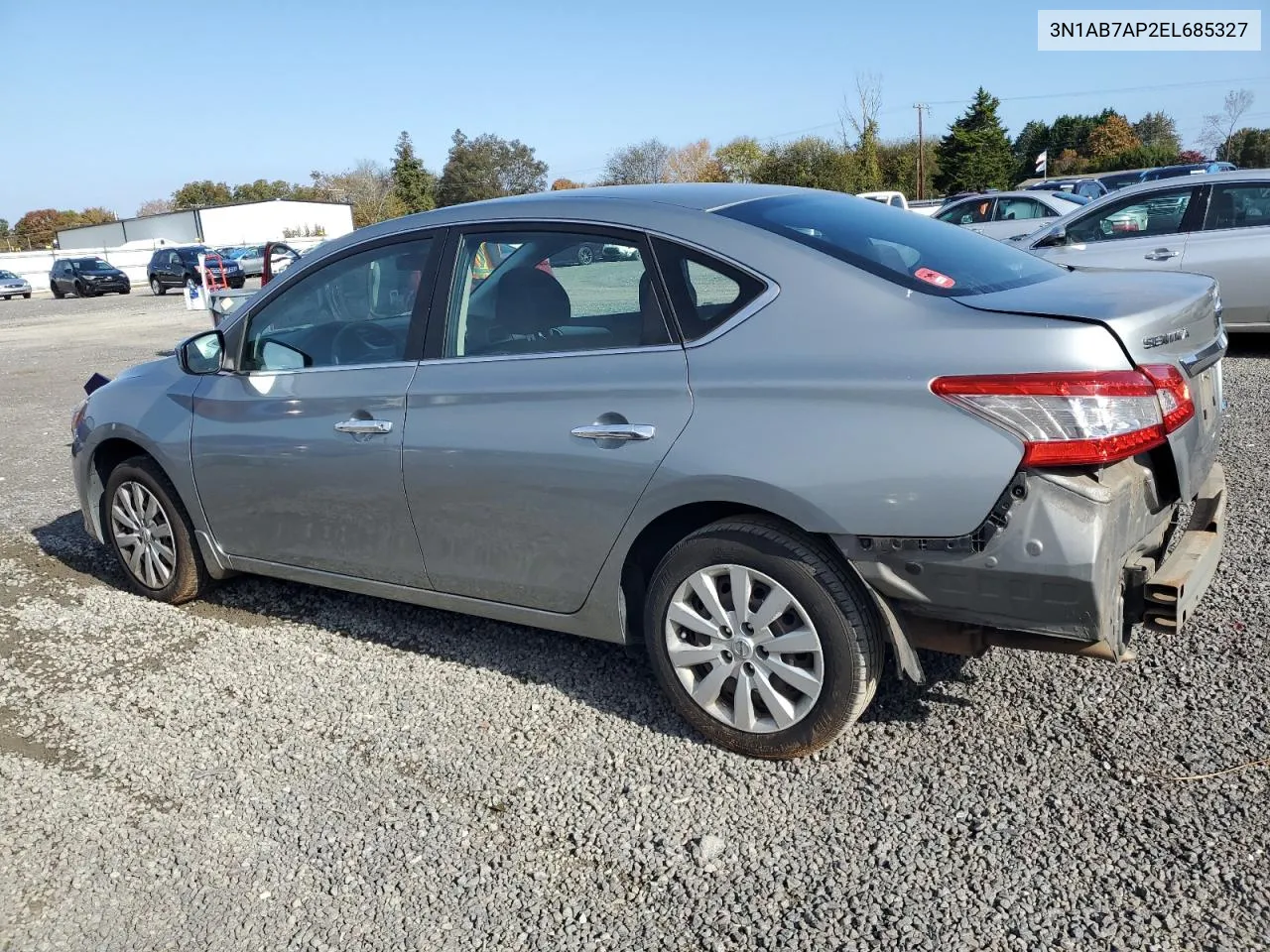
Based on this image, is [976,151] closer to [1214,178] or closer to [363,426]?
[1214,178]

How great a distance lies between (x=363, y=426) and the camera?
3766 millimetres

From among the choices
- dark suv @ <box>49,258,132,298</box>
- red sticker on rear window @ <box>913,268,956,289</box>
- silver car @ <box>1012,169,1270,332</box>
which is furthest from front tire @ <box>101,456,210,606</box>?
dark suv @ <box>49,258,132,298</box>

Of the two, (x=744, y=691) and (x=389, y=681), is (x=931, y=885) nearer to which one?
(x=744, y=691)

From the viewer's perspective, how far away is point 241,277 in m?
33.9

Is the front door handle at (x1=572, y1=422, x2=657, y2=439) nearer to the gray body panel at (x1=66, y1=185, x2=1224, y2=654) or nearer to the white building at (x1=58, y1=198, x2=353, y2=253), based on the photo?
the gray body panel at (x1=66, y1=185, x2=1224, y2=654)

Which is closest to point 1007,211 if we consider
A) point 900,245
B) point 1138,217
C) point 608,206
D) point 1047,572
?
point 1138,217

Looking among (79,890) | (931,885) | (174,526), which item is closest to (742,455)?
(931,885)

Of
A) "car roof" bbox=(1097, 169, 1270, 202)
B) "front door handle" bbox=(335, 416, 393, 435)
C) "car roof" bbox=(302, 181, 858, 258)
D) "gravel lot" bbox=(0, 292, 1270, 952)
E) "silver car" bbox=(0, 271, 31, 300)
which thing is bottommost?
"gravel lot" bbox=(0, 292, 1270, 952)

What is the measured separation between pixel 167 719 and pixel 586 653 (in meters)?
1.58

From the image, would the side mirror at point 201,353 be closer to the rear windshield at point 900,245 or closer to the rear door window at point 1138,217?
the rear windshield at point 900,245

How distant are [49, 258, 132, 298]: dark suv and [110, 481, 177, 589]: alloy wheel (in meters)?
37.3

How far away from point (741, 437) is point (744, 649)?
0.66 metres

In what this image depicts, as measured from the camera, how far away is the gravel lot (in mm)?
2521

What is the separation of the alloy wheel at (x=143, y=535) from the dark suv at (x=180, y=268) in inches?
1219
